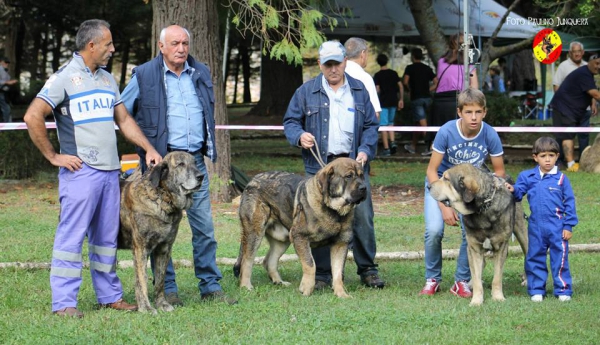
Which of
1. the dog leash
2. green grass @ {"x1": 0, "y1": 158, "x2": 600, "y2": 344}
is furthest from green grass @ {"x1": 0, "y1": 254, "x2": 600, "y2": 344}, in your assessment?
the dog leash

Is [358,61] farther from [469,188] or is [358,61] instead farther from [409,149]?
[409,149]

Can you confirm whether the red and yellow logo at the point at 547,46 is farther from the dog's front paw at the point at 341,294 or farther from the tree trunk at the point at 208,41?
the dog's front paw at the point at 341,294

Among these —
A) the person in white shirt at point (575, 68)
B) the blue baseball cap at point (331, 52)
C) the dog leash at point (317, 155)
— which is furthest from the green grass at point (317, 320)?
the person in white shirt at point (575, 68)

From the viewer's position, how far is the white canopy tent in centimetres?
2222

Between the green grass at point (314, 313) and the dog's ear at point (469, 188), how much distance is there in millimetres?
867

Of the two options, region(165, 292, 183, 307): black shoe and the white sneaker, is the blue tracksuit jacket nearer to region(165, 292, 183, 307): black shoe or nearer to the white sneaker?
the white sneaker

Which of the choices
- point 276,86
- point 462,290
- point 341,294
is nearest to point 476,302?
point 462,290

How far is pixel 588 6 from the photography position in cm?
1736

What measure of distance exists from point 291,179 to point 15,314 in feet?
8.40

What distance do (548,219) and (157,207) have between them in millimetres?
3182

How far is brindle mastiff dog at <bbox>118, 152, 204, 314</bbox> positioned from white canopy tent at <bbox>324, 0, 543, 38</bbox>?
15.9 metres

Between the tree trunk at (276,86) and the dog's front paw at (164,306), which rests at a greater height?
the tree trunk at (276,86)

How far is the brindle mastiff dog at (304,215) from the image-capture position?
7.12 metres

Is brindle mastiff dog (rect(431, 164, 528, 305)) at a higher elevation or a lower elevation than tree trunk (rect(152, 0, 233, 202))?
lower
